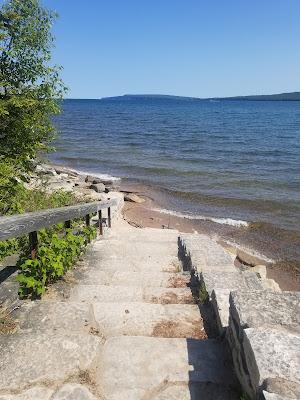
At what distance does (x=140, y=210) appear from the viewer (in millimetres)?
17156

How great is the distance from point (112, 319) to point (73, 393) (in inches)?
50.0

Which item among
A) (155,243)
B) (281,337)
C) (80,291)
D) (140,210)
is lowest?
(140,210)

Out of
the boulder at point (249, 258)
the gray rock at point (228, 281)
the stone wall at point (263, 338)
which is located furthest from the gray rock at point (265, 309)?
the boulder at point (249, 258)

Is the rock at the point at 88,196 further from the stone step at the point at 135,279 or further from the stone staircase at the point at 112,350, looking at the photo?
the stone staircase at the point at 112,350

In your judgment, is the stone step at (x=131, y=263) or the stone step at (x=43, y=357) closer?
the stone step at (x=43, y=357)

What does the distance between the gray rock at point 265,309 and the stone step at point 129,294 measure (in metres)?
1.63

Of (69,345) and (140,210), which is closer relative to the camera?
(69,345)

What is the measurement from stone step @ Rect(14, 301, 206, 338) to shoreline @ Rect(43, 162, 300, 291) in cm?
672

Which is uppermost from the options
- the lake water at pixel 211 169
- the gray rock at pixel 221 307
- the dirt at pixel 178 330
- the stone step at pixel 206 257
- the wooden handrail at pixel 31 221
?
the wooden handrail at pixel 31 221

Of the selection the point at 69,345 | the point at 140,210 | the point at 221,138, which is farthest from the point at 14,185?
the point at 221,138

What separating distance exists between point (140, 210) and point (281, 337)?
570 inches

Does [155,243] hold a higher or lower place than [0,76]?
lower

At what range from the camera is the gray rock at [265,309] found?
300 centimetres

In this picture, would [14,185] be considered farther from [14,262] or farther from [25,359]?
[25,359]
